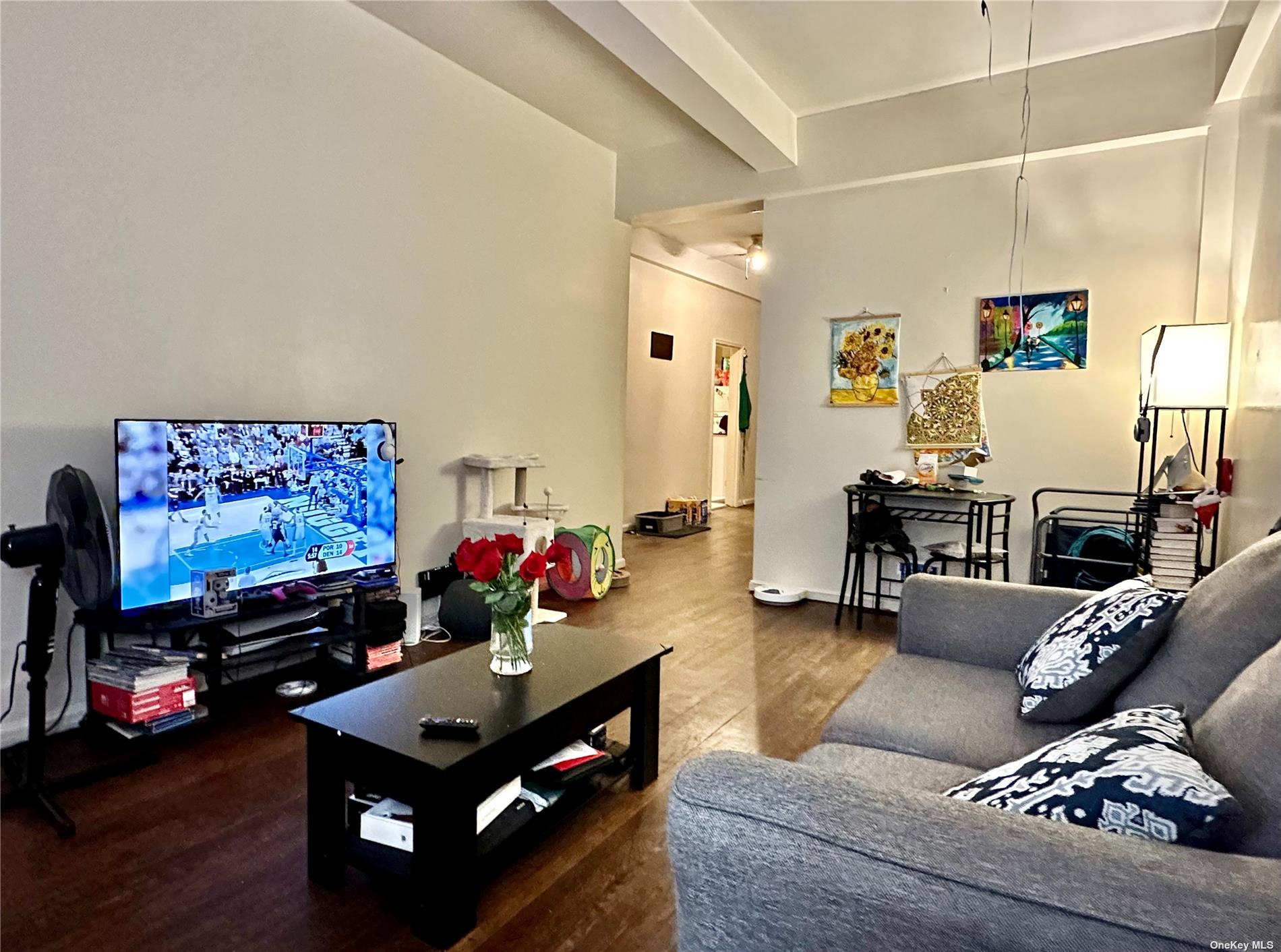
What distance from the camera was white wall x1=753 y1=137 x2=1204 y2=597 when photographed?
379 centimetres

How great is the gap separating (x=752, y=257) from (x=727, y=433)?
2696 millimetres

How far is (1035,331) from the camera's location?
405cm

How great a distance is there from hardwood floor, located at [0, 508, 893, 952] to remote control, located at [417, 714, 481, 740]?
41 centimetres

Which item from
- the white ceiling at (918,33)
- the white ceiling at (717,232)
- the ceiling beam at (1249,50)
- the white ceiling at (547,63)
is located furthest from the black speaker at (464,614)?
the ceiling beam at (1249,50)

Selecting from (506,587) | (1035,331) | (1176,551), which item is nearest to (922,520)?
A: (1035,331)

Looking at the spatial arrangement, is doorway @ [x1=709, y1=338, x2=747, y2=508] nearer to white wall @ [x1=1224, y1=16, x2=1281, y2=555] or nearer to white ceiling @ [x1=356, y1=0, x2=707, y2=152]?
white ceiling @ [x1=356, y1=0, x2=707, y2=152]

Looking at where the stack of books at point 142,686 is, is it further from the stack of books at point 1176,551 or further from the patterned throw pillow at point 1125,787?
the stack of books at point 1176,551

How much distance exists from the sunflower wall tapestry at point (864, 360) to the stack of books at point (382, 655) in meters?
2.93

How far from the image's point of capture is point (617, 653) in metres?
2.33

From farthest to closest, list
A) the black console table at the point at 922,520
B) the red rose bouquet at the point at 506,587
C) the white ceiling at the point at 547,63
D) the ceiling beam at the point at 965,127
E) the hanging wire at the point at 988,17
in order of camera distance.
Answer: the black console table at the point at 922,520
the ceiling beam at the point at 965,127
the white ceiling at the point at 547,63
the hanging wire at the point at 988,17
the red rose bouquet at the point at 506,587

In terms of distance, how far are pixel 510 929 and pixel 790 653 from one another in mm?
2258

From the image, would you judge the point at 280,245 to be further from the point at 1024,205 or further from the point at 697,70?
the point at 1024,205

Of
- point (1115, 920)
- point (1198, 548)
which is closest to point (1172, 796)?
point (1115, 920)

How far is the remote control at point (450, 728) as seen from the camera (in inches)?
67.4
